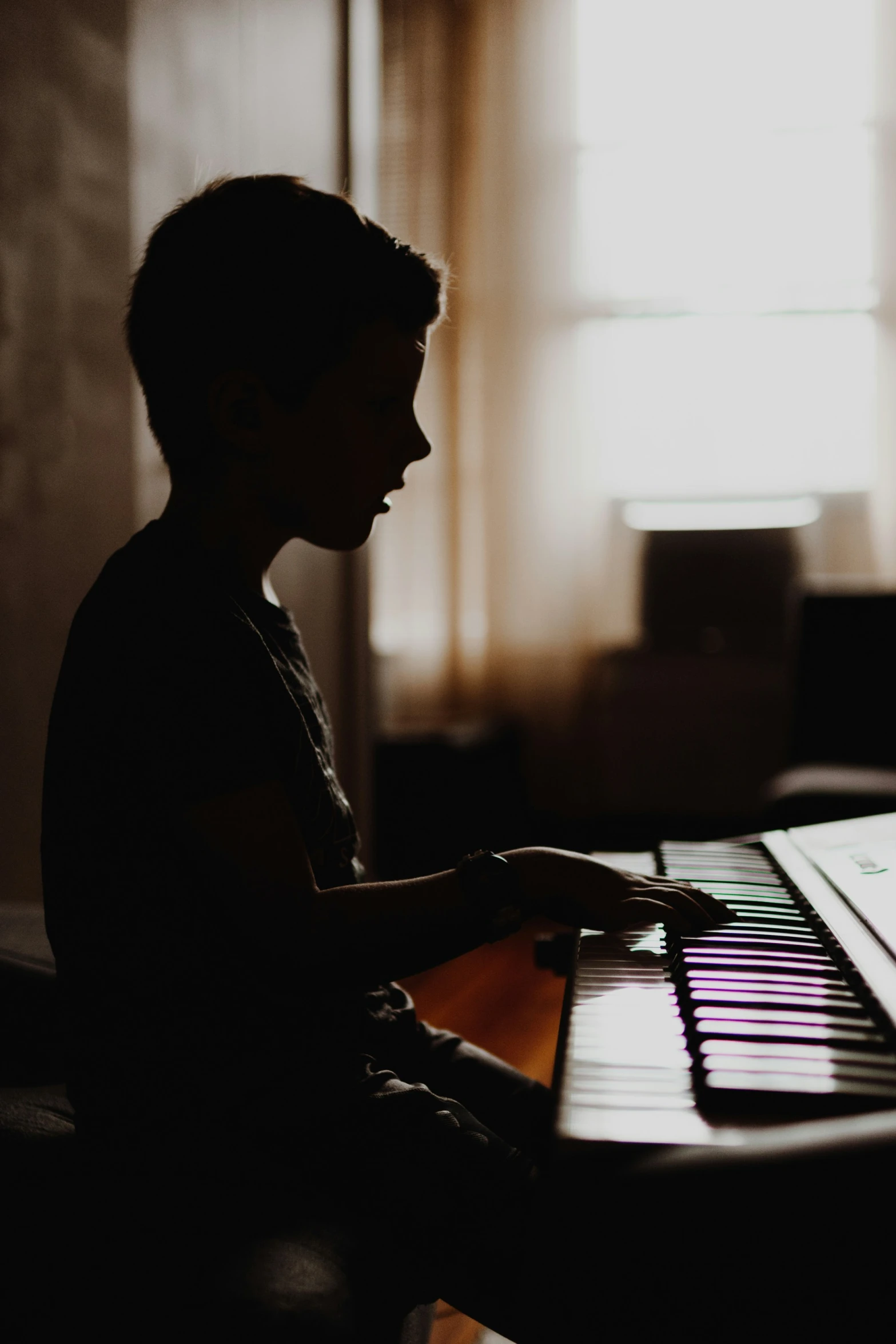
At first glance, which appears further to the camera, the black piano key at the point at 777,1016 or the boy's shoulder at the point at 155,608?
the boy's shoulder at the point at 155,608

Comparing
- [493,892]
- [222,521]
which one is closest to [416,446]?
[222,521]

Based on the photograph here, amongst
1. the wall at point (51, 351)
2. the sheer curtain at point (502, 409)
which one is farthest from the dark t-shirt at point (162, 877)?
the sheer curtain at point (502, 409)

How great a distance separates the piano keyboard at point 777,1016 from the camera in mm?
660

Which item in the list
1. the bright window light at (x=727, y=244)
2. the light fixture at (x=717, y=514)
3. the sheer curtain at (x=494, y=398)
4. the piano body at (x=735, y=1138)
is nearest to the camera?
the piano body at (x=735, y=1138)

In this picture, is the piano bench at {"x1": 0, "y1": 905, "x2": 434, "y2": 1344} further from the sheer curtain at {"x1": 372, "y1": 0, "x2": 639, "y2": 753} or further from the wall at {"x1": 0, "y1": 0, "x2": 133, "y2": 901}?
the sheer curtain at {"x1": 372, "y1": 0, "x2": 639, "y2": 753}

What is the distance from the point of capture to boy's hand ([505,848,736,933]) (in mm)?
963

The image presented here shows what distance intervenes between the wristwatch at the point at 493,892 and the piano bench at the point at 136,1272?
253mm

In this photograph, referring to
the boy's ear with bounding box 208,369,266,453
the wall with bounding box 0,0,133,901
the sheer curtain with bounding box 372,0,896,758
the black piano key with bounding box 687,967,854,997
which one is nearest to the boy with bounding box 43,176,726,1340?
the boy's ear with bounding box 208,369,266,453

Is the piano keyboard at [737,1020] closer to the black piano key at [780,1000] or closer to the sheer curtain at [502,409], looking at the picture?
the black piano key at [780,1000]

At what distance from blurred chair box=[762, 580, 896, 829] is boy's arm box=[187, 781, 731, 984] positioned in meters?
2.40

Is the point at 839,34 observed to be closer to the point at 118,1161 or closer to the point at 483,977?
the point at 483,977

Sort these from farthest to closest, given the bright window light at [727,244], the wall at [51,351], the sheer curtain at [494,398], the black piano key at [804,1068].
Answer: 1. the sheer curtain at [494,398]
2. the bright window light at [727,244]
3. the wall at [51,351]
4. the black piano key at [804,1068]

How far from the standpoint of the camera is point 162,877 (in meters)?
0.88

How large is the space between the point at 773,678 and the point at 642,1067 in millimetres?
3960
